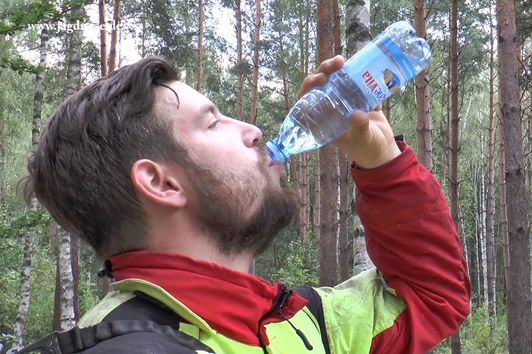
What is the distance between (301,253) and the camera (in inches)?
709

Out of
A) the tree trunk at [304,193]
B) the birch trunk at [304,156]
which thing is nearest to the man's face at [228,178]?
the tree trunk at [304,193]

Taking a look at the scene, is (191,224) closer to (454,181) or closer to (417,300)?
(417,300)

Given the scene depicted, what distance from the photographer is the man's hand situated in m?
1.49

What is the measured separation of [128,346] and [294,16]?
68.2ft

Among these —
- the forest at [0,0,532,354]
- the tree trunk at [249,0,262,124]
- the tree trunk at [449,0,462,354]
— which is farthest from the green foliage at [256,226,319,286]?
the tree trunk at [449,0,462,354]

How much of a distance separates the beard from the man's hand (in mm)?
268

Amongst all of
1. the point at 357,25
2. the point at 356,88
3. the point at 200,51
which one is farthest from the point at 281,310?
the point at 200,51

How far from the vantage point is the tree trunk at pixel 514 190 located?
7.00 meters

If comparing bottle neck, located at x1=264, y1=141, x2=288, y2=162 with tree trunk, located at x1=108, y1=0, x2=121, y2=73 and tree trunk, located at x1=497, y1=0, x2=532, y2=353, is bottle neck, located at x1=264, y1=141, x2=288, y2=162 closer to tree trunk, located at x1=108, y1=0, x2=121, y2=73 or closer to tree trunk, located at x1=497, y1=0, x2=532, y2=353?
tree trunk, located at x1=497, y1=0, x2=532, y2=353

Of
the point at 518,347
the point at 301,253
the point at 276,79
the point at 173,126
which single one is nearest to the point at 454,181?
the point at 518,347

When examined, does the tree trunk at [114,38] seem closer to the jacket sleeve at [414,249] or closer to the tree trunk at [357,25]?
the tree trunk at [357,25]

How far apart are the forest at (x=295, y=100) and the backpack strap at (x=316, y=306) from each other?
0.68 metres

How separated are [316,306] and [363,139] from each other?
19.0 inches

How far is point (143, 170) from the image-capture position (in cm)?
128
